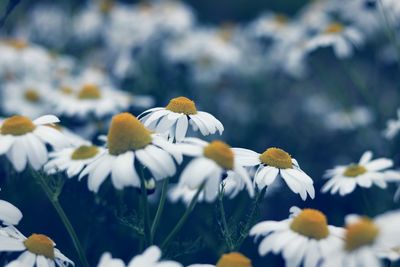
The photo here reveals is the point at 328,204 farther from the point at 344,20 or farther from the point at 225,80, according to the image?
the point at 225,80

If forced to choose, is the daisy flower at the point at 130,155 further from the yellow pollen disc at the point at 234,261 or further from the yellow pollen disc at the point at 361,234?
the yellow pollen disc at the point at 361,234

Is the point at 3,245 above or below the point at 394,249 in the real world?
below

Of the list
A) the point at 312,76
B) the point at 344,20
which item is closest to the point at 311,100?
→ the point at 344,20

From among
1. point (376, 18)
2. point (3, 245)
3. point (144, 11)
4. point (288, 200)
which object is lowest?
point (288, 200)

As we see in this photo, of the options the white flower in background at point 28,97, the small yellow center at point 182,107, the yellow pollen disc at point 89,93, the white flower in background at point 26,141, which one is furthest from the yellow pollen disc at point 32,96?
the small yellow center at point 182,107

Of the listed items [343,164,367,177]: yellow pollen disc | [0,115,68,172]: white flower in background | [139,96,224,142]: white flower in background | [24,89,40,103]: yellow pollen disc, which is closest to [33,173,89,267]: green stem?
[0,115,68,172]: white flower in background

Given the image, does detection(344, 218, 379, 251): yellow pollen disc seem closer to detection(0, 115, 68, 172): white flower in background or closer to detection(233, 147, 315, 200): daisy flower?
detection(233, 147, 315, 200): daisy flower
